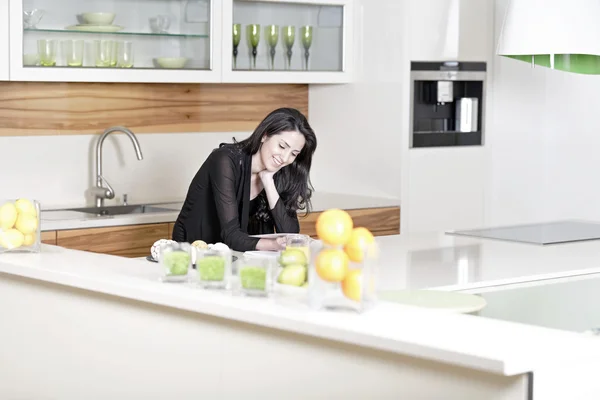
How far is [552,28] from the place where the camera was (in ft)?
10.1

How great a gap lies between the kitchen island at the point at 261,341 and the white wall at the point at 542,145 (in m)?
2.08

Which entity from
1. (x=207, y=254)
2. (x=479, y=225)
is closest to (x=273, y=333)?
(x=207, y=254)

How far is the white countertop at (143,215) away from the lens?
13.6 ft

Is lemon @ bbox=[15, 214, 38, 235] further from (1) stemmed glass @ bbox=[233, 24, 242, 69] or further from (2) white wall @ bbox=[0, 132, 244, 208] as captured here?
(1) stemmed glass @ bbox=[233, 24, 242, 69]

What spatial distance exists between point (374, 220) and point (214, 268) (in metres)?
2.75

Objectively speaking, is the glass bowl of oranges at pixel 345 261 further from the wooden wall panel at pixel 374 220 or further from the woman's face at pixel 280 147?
the wooden wall panel at pixel 374 220

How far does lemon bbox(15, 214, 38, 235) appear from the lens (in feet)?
8.93

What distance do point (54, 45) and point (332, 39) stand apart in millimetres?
1453

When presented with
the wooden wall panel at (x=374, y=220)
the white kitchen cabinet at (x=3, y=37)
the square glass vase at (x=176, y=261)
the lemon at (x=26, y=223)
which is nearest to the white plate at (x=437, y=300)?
the square glass vase at (x=176, y=261)

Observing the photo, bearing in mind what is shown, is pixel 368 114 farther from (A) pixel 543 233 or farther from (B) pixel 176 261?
(B) pixel 176 261

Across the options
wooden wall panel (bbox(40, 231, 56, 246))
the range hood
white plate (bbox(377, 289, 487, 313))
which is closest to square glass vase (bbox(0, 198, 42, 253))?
white plate (bbox(377, 289, 487, 313))

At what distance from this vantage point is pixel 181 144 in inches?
203

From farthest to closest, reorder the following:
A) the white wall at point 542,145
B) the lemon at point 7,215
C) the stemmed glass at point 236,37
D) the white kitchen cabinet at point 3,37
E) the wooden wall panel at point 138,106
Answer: the white wall at point 542,145, the stemmed glass at point 236,37, the wooden wall panel at point 138,106, the white kitchen cabinet at point 3,37, the lemon at point 7,215

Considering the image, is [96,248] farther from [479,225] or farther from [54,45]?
[479,225]
